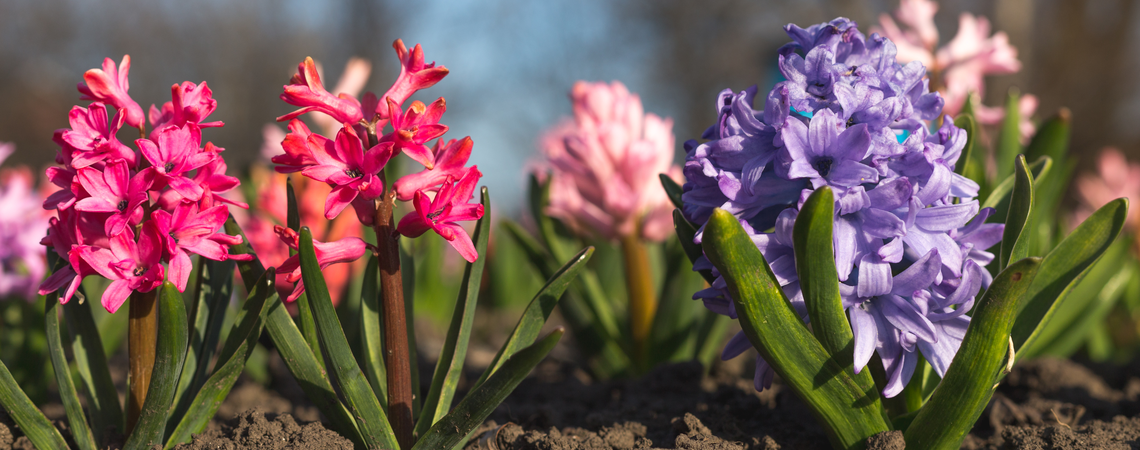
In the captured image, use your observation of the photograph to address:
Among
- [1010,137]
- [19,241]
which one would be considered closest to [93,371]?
[19,241]

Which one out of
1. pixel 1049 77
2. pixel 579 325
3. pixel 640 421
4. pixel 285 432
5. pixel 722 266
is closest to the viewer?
pixel 722 266

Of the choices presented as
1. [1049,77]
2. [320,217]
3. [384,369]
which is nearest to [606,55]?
A: [1049,77]

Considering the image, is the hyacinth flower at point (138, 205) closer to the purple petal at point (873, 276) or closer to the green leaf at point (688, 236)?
the green leaf at point (688, 236)

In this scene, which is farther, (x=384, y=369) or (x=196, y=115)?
(x=384, y=369)

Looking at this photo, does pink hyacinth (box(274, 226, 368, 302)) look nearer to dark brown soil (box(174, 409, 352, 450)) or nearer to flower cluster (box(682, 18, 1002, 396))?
dark brown soil (box(174, 409, 352, 450))

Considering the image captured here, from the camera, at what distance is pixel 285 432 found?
4.12 feet

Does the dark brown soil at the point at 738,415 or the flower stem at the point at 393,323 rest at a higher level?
the flower stem at the point at 393,323

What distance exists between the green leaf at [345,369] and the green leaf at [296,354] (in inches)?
A: 1.5

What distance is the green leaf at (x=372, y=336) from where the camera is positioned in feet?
4.38

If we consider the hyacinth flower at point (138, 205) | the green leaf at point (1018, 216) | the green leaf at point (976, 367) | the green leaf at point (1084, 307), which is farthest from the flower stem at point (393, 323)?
the green leaf at point (1084, 307)

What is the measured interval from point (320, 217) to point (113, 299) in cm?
133

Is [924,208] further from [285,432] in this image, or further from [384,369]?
[285,432]

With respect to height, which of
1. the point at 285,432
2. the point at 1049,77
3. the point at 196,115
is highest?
the point at 1049,77

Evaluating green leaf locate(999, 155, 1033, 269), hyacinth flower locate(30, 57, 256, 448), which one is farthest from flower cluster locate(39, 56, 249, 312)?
green leaf locate(999, 155, 1033, 269)
